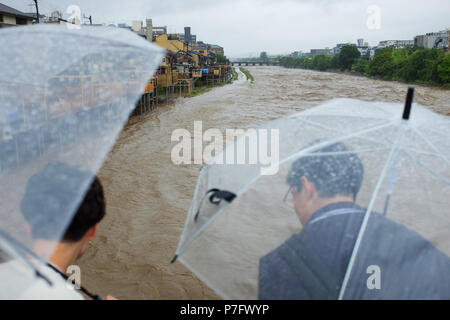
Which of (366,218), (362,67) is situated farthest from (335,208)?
(362,67)

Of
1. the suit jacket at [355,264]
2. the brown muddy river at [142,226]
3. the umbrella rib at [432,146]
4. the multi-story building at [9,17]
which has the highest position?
the multi-story building at [9,17]

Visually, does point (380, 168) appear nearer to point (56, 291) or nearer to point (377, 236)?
point (377, 236)

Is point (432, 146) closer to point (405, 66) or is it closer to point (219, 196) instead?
point (219, 196)

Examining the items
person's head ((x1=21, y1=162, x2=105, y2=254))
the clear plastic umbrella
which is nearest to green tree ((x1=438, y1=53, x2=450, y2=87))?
the clear plastic umbrella

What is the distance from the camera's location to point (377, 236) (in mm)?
1757

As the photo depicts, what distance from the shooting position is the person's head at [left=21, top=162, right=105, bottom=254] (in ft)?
4.07

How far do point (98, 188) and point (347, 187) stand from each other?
125 centimetres

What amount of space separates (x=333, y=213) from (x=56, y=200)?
1.30m

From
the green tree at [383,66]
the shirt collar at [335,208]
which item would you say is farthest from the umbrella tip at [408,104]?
the green tree at [383,66]

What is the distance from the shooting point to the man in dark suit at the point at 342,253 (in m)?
1.67

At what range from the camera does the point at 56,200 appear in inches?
50.2

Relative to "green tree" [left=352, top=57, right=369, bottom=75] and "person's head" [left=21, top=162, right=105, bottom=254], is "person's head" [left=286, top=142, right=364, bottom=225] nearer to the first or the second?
"person's head" [left=21, top=162, right=105, bottom=254]

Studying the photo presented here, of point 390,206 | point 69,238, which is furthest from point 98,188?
point 390,206

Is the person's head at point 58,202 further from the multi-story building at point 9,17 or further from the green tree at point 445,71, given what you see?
the green tree at point 445,71
